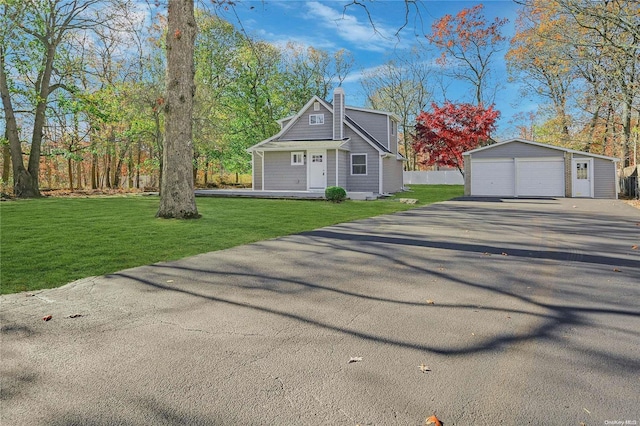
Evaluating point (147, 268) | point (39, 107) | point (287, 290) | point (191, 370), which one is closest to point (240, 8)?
point (147, 268)

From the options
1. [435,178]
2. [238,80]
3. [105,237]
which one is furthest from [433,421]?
[435,178]

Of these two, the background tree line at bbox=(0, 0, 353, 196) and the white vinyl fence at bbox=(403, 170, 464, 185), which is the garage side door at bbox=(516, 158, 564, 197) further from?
the white vinyl fence at bbox=(403, 170, 464, 185)

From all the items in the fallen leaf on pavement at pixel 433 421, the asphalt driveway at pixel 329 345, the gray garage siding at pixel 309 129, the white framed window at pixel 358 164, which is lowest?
the fallen leaf on pavement at pixel 433 421

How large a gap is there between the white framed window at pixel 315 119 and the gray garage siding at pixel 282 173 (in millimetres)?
2366

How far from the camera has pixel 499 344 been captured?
272 centimetres

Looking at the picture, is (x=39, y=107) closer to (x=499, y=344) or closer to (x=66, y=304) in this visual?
(x=66, y=304)

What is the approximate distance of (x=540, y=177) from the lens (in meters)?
21.3

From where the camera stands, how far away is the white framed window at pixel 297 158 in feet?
68.7

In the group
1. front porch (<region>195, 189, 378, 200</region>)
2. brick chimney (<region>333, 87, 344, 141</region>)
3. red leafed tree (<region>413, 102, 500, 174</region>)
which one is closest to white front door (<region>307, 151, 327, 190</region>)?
front porch (<region>195, 189, 378, 200</region>)

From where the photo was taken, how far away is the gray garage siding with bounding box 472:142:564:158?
2097cm

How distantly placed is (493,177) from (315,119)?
1059cm

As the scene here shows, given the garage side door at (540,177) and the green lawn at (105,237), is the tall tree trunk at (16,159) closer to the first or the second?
the green lawn at (105,237)

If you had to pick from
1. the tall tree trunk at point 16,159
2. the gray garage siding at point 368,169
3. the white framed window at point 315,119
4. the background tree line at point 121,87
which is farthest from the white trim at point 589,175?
the tall tree trunk at point 16,159

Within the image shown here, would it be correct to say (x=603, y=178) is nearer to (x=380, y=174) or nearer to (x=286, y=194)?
(x=380, y=174)
